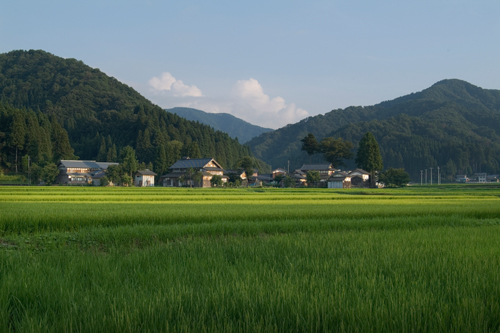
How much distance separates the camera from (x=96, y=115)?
11369 centimetres

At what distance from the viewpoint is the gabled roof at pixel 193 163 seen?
73244mm

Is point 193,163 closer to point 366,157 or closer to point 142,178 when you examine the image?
point 142,178

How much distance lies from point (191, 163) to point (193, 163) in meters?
0.50

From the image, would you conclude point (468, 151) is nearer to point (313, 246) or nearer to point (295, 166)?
point (295, 166)

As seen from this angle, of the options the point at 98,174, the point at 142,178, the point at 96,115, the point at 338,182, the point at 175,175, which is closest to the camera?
the point at 338,182

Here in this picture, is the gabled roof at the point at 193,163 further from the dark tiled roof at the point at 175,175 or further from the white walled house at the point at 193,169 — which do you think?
the dark tiled roof at the point at 175,175

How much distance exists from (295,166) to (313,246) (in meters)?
132

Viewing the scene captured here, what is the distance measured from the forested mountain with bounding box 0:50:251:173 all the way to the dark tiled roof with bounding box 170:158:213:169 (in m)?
2.43

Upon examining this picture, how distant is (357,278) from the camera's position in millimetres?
3842

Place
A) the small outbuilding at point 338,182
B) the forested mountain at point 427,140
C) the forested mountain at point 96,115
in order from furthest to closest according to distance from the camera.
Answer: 1. the forested mountain at point 427,140
2. the forested mountain at point 96,115
3. the small outbuilding at point 338,182

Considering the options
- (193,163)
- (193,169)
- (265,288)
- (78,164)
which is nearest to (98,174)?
(78,164)

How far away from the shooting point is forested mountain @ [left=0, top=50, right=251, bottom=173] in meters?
86.9

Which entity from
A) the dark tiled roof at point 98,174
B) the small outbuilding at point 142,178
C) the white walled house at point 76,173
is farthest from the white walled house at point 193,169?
the white walled house at point 76,173

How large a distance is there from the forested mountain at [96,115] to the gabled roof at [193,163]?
261 cm
